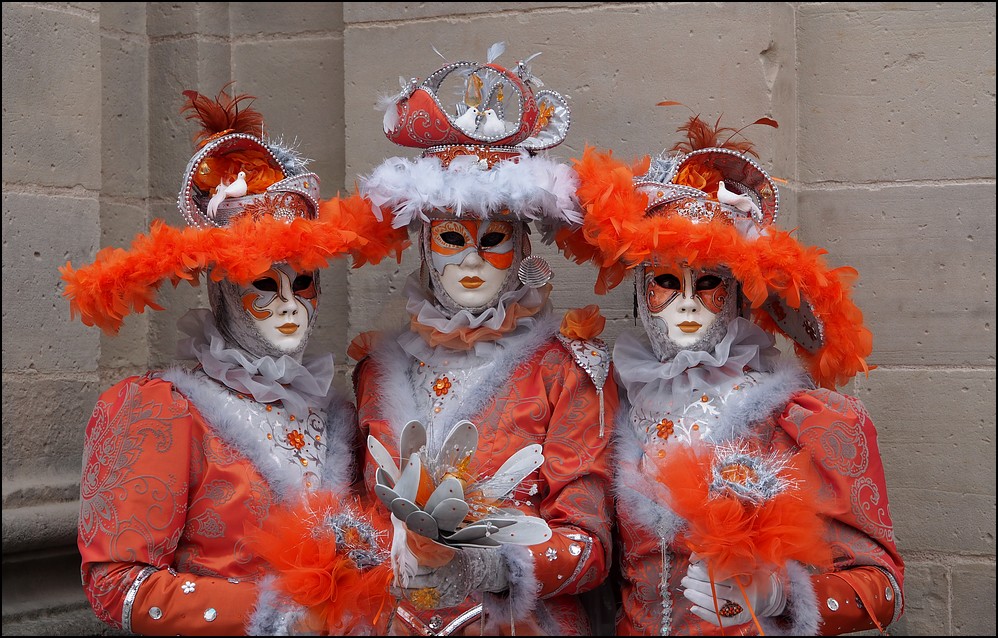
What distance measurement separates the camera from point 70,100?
3.93 m

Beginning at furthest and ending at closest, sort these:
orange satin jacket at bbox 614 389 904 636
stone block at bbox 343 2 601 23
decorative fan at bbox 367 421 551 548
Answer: stone block at bbox 343 2 601 23, orange satin jacket at bbox 614 389 904 636, decorative fan at bbox 367 421 551 548

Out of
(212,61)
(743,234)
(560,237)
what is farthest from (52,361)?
(743,234)

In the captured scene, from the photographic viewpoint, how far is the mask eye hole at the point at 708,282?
318cm

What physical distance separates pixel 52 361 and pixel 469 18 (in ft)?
6.07

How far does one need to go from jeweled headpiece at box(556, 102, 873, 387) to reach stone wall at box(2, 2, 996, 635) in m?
0.70

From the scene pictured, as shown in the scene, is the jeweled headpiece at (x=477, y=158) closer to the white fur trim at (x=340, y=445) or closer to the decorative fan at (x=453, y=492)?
the white fur trim at (x=340, y=445)

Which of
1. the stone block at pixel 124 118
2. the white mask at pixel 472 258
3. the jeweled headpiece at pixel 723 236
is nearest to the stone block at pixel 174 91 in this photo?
the stone block at pixel 124 118

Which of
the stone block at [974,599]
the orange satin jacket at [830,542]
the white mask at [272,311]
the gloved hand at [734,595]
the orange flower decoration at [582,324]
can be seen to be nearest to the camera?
the gloved hand at [734,595]

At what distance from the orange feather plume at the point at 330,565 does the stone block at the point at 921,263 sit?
202 centimetres

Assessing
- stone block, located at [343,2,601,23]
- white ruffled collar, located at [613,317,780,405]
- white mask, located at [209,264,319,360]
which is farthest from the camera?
stone block, located at [343,2,601,23]

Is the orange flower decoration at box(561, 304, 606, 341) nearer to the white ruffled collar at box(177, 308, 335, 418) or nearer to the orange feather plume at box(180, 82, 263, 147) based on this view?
the white ruffled collar at box(177, 308, 335, 418)

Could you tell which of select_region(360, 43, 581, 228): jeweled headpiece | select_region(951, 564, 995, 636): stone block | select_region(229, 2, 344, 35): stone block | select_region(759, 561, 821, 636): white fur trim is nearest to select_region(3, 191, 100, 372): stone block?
select_region(229, 2, 344, 35): stone block

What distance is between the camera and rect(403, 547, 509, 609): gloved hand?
2771 mm

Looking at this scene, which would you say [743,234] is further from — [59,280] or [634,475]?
[59,280]
